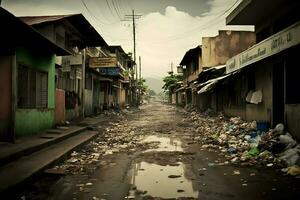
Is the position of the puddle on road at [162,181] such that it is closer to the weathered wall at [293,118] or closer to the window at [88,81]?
the weathered wall at [293,118]

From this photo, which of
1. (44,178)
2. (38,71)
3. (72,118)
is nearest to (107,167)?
(44,178)

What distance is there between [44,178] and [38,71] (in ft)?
21.1

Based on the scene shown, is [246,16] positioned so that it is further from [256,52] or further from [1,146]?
[1,146]

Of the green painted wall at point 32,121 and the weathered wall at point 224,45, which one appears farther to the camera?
the weathered wall at point 224,45

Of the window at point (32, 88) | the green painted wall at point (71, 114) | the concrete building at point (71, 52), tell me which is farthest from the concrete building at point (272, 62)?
the green painted wall at point (71, 114)

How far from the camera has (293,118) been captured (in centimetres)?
1017

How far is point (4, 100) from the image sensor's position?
9.63 metres

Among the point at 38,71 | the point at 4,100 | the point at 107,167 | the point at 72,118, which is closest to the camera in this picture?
the point at 107,167

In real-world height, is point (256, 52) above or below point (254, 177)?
above

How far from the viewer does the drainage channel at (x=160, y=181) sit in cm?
567

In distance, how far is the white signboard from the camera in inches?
330

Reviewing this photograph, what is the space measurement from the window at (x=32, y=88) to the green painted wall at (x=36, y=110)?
199 millimetres

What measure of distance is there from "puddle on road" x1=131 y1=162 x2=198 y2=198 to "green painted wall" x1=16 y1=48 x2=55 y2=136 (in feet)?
15.0

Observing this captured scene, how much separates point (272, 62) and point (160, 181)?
7761 mm
